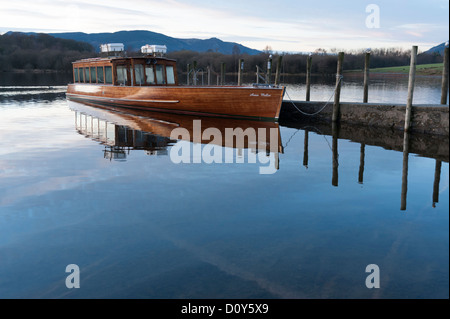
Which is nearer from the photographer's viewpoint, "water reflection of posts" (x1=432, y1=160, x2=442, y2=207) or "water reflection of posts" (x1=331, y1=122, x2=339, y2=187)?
"water reflection of posts" (x1=432, y1=160, x2=442, y2=207)

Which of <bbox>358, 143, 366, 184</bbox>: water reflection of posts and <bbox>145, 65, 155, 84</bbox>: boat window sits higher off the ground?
<bbox>145, 65, 155, 84</bbox>: boat window

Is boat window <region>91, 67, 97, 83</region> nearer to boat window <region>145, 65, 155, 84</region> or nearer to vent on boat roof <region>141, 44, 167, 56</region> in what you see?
vent on boat roof <region>141, 44, 167, 56</region>

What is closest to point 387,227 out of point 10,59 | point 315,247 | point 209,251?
point 315,247

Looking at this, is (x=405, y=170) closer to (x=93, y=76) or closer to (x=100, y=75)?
(x=100, y=75)

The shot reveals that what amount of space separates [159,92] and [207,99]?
344 cm

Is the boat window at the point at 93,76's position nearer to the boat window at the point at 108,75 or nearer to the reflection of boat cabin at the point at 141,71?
the boat window at the point at 108,75

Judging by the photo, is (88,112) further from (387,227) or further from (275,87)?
(387,227)

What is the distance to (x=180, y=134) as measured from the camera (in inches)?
608

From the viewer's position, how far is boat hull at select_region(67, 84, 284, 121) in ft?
58.4

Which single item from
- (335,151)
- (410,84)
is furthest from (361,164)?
(410,84)

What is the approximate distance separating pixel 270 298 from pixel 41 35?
651 ft

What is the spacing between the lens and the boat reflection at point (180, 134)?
12.1m

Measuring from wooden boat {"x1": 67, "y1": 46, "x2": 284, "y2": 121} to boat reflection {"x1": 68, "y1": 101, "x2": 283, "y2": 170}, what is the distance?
1.88 ft

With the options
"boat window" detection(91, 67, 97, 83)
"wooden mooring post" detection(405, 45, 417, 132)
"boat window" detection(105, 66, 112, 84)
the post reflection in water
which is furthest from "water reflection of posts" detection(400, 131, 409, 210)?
"boat window" detection(91, 67, 97, 83)
